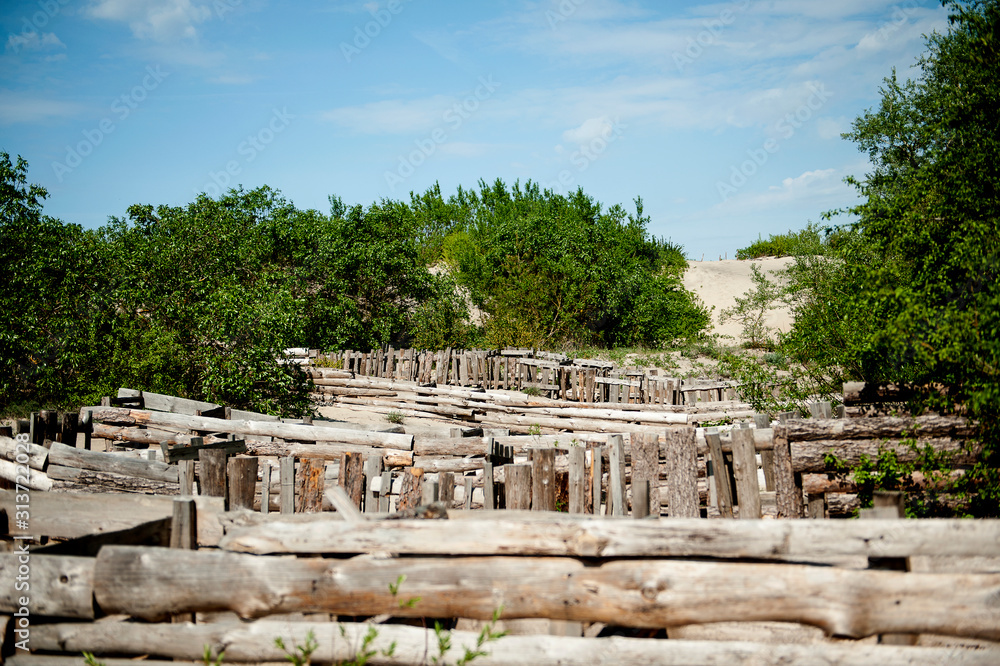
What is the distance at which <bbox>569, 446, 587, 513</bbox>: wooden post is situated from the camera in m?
5.82

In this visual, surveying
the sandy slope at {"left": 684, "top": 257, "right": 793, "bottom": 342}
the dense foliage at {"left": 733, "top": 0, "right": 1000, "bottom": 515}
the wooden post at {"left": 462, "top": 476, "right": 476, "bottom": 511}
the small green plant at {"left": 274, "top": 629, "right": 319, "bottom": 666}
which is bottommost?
the small green plant at {"left": 274, "top": 629, "right": 319, "bottom": 666}

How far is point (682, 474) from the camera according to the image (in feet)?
18.6

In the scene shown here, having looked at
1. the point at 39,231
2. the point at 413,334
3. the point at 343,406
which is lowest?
the point at 343,406

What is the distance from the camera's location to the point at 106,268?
14.2 metres

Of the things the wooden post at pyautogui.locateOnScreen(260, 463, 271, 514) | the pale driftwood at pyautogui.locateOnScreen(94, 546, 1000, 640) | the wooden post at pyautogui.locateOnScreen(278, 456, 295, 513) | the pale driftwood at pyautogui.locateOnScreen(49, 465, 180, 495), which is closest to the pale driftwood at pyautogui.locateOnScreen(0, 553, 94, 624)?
the pale driftwood at pyautogui.locateOnScreen(94, 546, 1000, 640)

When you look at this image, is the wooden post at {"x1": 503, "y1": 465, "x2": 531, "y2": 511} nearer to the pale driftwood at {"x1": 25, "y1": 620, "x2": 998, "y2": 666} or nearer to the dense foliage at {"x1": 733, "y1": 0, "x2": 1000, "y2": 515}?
the pale driftwood at {"x1": 25, "y1": 620, "x2": 998, "y2": 666}

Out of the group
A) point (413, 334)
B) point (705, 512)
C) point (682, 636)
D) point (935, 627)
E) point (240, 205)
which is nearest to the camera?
point (935, 627)

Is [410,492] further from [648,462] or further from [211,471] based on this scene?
[648,462]

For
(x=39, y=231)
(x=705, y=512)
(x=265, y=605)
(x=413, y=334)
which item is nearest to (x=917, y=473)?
(x=705, y=512)

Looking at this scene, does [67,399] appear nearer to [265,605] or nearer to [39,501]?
[39,501]

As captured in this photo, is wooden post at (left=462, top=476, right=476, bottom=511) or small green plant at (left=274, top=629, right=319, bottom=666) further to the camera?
wooden post at (left=462, top=476, right=476, bottom=511)

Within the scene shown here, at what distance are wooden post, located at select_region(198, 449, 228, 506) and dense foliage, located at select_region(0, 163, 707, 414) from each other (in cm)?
714

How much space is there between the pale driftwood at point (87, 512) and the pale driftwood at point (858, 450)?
4.77m

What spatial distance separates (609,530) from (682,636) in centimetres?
83
